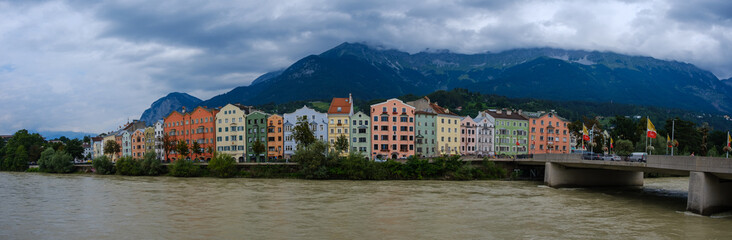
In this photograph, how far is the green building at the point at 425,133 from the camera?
112 meters

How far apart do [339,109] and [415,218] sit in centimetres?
7291

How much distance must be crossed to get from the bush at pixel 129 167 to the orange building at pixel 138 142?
160 ft

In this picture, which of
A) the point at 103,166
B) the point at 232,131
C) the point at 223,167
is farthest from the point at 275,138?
the point at 103,166

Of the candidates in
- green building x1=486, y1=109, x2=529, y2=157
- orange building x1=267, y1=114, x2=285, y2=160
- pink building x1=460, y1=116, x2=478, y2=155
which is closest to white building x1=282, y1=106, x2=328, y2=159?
orange building x1=267, y1=114, x2=285, y2=160

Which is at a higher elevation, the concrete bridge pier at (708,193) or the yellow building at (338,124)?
the yellow building at (338,124)

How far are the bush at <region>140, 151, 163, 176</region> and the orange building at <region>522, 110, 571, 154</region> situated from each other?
82.9m

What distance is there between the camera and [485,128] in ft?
410

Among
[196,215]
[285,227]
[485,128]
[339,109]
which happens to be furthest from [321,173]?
[485,128]

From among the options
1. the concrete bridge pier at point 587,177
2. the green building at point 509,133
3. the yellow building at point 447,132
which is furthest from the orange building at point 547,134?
the concrete bridge pier at point 587,177

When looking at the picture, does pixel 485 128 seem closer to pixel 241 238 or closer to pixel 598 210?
pixel 598 210

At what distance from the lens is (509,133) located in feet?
421

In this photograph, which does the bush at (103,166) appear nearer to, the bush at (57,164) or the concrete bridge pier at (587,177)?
the bush at (57,164)

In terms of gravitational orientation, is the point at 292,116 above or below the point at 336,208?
above

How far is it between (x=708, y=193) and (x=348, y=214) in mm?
28038
